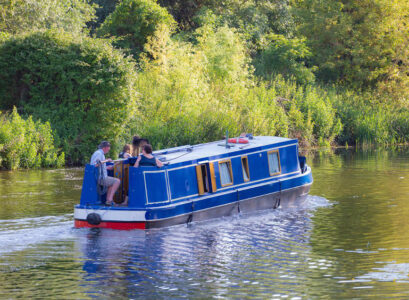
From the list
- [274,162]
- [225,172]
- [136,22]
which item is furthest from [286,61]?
[225,172]

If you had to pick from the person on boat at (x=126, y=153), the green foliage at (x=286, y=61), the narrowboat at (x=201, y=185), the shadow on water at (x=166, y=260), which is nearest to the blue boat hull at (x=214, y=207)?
the narrowboat at (x=201, y=185)

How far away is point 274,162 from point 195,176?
3.41 m

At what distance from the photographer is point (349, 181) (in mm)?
24484

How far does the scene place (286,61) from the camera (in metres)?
45.4

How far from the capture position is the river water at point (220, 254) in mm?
11188

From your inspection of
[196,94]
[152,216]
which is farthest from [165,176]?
[196,94]

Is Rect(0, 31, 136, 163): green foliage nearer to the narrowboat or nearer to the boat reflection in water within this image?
the narrowboat

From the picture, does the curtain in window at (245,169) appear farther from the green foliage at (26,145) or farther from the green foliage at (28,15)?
the green foliage at (28,15)

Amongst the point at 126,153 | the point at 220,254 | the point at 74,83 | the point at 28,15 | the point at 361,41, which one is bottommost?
the point at 220,254

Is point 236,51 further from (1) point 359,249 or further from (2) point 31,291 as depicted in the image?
(2) point 31,291

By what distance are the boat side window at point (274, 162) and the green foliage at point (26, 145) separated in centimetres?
1135

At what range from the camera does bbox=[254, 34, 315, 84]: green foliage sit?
4525 centimetres

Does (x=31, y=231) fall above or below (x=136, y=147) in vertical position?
below

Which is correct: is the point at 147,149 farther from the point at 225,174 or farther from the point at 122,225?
the point at 225,174
